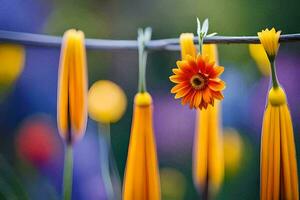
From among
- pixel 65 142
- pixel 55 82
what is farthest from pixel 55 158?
pixel 55 82

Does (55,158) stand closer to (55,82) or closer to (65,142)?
(65,142)

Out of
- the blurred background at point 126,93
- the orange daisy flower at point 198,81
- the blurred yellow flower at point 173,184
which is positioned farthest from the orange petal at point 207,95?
the blurred yellow flower at point 173,184

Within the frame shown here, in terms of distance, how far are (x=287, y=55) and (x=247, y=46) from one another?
107 mm

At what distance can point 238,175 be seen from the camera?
4.06ft

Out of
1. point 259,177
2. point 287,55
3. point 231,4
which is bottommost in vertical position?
point 259,177

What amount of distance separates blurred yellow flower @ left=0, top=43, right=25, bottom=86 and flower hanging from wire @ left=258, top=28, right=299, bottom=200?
2.22 ft

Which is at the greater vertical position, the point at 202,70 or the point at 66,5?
the point at 66,5

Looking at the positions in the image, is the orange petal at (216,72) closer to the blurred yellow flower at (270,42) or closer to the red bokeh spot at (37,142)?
the blurred yellow flower at (270,42)

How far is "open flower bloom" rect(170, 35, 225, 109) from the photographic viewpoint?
1147 millimetres

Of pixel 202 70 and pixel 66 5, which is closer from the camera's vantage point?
pixel 202 70

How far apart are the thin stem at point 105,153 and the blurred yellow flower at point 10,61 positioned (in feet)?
0.95

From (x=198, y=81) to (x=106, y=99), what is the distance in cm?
29

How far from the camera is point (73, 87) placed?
1.26 metres

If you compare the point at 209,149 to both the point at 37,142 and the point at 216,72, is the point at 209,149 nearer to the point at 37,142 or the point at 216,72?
the point at 216,72
